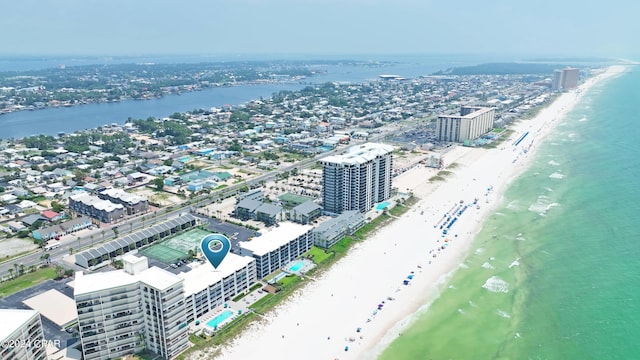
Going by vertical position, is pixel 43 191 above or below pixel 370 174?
below

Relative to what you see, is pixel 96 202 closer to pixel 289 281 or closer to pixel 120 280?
pixel 289 281

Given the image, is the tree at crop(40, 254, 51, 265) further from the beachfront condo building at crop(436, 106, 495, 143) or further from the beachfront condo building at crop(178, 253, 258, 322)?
the beachfront condo building at crop(436, 106, 495, 143)

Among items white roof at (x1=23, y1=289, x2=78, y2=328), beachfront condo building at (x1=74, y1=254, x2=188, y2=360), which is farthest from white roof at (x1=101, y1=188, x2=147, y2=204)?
beachfront condo building at (x1=74, y1=254, x2=188, y2=360)

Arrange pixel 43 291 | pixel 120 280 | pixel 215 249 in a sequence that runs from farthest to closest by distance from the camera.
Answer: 1. pixel 43 291
2. pixel 215 249
3. pixel 120 280

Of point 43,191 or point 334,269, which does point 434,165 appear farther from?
point 43,191

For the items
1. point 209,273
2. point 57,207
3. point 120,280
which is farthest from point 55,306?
point 57,207

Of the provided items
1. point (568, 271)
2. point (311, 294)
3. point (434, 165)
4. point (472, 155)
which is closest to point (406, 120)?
point (472, 155)

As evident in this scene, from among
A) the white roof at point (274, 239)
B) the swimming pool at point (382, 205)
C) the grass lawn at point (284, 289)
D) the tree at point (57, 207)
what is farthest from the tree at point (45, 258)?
the swimming pool at point (382, 205)
